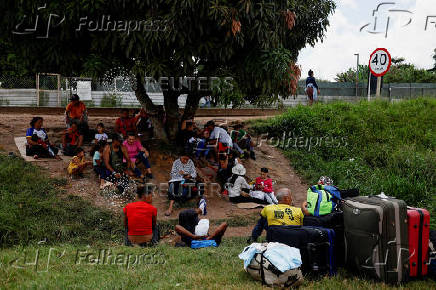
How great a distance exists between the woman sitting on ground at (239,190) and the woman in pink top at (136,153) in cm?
226

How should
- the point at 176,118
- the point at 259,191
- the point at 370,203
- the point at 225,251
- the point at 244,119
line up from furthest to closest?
the point at 244,119, the point at 176,118, the point at 259,191, the point at 225,251, the point at 370,203

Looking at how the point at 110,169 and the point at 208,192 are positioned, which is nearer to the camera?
the point at 110,169

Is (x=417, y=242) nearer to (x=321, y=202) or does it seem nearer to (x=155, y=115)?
(x=321, y=202)

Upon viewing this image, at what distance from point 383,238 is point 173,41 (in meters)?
7.33

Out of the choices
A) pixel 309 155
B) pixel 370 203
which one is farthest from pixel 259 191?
pixel 370 203

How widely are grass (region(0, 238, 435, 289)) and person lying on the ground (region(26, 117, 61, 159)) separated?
568 centimetres

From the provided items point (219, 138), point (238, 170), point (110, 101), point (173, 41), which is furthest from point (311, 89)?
point (173, 41)

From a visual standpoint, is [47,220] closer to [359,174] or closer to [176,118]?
[176,118]

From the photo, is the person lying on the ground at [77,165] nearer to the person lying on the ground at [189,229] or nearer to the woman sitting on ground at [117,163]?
the woman sitting on ground at [117,163]

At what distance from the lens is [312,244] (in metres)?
6.36

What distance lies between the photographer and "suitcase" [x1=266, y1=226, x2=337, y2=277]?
638 cm

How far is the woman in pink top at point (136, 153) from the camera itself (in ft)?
42.6

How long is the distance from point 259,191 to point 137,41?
5221mm

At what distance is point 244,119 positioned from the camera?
21.2 metres
